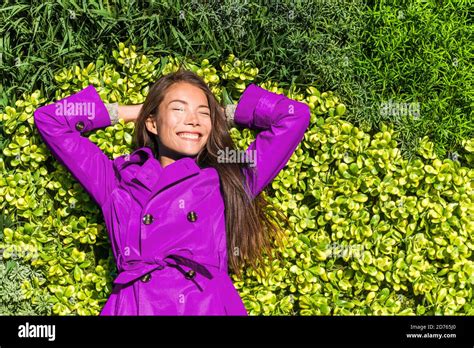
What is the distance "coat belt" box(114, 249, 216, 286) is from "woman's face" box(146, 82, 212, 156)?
0.48 m

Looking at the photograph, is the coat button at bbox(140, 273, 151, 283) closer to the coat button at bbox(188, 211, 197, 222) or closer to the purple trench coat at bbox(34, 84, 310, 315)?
the purple trench coat at bbox(34, 84, 310, 315)

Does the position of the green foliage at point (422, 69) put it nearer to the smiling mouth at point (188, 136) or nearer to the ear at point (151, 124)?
the smiling mouth at point (188, 136)

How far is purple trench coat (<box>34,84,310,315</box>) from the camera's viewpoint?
3193 mm

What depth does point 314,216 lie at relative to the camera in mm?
3652

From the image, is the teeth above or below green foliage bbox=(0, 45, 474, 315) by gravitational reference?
above

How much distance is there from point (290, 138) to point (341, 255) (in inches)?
26.3

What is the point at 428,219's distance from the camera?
3600 mm

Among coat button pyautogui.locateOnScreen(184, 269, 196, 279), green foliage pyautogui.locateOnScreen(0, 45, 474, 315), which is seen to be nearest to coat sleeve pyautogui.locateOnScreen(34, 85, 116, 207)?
green foliage pyautogui.locateOnScreen(0, 45, 474, 315)

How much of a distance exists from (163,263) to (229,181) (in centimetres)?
50

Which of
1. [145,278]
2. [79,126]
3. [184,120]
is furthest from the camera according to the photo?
[79,126]

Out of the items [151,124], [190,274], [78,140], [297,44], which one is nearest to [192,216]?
[190,274]

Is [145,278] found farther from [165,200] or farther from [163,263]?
[165,200]
